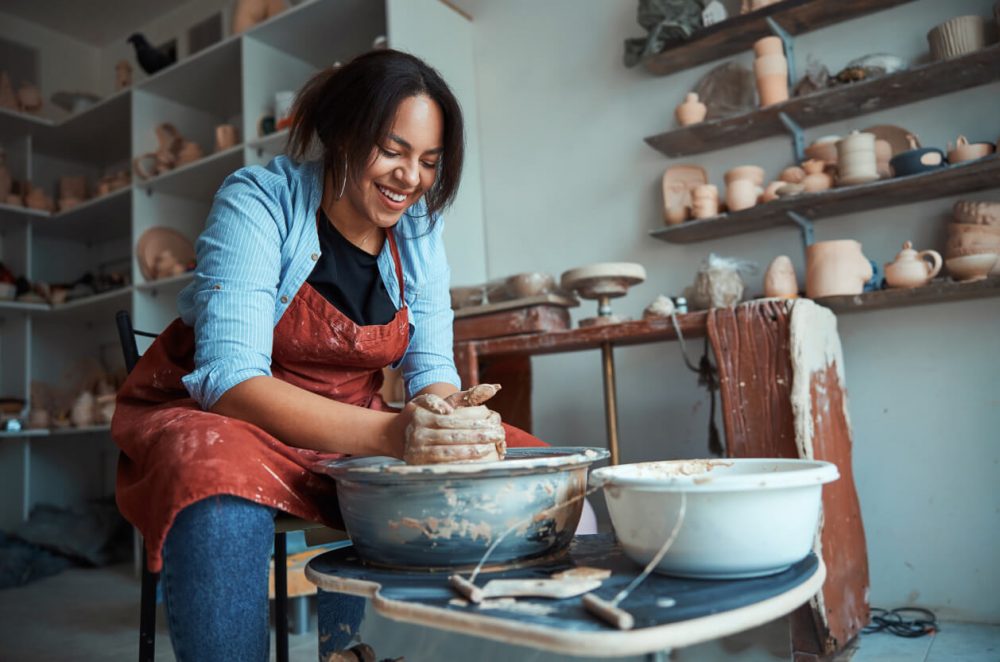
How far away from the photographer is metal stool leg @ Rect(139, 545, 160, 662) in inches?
43.1

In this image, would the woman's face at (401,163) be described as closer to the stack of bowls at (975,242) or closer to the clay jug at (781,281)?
the clay jug at (781,281)

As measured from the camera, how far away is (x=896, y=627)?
75.1 inches

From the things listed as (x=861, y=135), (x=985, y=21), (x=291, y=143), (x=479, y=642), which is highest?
(x=985, y=21)

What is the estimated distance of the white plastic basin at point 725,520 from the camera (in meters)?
0.66

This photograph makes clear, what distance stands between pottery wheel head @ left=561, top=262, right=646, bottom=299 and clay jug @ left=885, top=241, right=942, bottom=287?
2.17 ft

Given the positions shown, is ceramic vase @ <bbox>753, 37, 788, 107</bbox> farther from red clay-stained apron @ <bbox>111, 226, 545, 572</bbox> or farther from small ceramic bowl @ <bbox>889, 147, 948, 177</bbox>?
red clay-stained apron @ <bbox>111, 226, 545, 572</bbox>

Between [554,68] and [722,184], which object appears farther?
[554,68]

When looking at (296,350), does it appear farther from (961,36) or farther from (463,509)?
(961,36)

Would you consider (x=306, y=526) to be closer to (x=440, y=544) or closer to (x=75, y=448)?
(x=440, y=544)

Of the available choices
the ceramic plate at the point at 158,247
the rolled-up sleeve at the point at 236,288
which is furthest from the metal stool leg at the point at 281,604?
the ceramic plate at the point at 158,247

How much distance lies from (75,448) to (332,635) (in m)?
3.80

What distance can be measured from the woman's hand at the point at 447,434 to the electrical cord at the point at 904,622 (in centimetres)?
150

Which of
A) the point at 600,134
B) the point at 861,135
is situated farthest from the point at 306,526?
the point at 600,134

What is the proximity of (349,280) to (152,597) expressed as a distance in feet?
1.97
